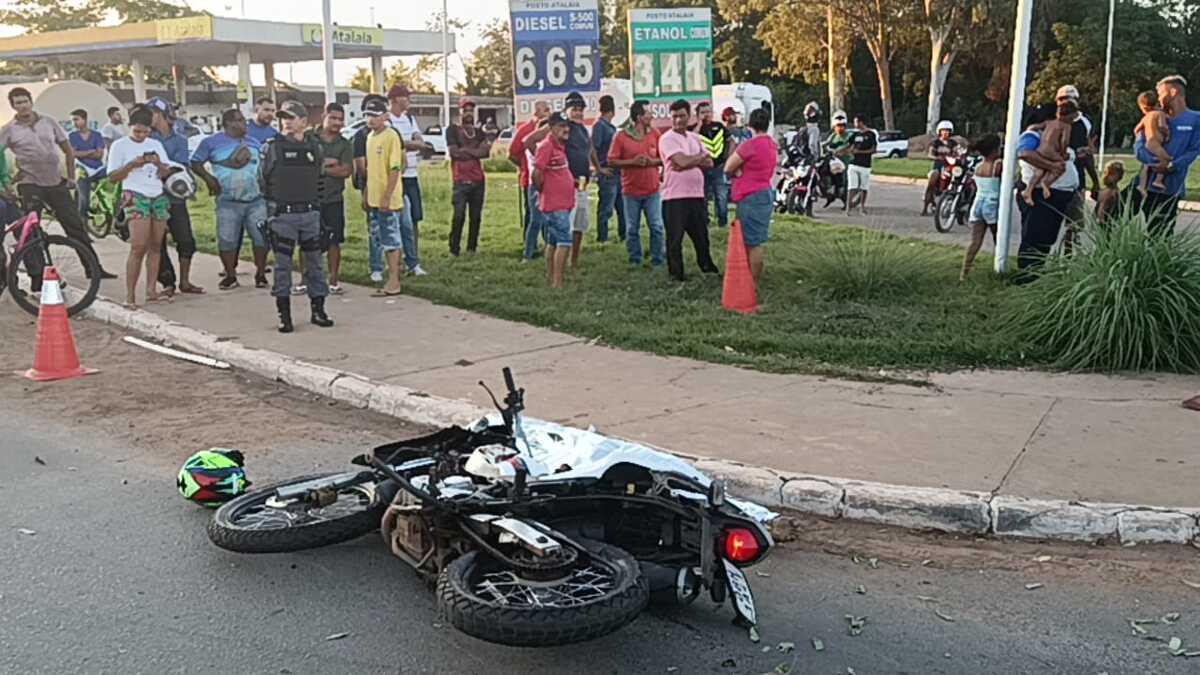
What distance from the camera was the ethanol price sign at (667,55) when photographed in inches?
618

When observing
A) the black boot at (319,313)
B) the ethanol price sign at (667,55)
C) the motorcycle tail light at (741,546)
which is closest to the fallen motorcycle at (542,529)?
the motorcycle tail light at (741,546)

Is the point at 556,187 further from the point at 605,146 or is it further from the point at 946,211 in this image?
the point at 946,211

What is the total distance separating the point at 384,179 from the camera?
1070 centimetres

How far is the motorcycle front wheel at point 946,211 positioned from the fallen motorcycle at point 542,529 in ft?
42.6

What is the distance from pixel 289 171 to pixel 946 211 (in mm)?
10639

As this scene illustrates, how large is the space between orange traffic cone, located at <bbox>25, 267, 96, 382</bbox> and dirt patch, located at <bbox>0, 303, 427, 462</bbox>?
0.42ft

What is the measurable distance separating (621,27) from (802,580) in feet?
199

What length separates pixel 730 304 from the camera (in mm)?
9773

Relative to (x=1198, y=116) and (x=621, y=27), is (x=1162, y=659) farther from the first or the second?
(x=621, y=27)

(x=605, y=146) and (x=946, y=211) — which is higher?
(x=605, y=146)

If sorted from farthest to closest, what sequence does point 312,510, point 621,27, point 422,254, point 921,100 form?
point 621,27 < point 921,100 < point 422,254 < point 312,510

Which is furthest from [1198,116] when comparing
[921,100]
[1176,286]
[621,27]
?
[621,27]

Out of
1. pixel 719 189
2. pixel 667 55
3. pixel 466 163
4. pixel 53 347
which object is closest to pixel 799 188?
pixel 719 189

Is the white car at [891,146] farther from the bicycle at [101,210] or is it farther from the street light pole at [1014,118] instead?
the street light pole at [1014,118]
